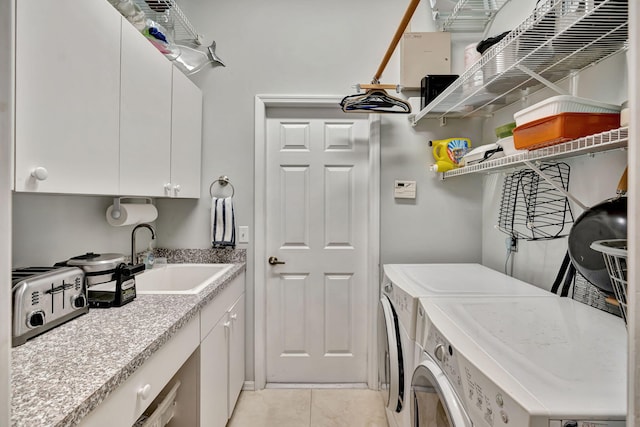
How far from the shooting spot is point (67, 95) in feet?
3.51

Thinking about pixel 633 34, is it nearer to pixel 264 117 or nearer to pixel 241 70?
pixel 264 117

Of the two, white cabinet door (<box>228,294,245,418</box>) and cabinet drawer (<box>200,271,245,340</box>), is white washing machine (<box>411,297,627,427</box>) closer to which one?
cabinet drawer (<box>200,271,245,340</box>)

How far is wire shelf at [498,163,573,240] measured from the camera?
1588 mm

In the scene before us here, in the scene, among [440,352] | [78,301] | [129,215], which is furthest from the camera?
[129,215]

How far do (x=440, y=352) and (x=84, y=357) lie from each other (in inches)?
38.6

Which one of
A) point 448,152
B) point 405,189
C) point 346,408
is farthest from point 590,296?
point 346,408

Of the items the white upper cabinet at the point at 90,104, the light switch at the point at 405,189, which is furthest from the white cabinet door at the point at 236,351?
the light switch at the point at 405,189

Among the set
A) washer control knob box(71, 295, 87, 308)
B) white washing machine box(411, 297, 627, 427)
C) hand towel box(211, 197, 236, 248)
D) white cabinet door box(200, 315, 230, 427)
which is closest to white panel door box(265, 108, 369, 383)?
hand towel box(211, 197, 236, 248)

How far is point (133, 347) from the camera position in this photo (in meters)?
0.93

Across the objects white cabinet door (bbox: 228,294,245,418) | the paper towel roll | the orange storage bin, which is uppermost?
the orange storage bin

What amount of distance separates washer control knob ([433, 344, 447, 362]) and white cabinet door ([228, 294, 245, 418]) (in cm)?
125

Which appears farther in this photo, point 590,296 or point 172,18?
point 172,18

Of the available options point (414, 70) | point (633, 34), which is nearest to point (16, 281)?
point (633, 34)

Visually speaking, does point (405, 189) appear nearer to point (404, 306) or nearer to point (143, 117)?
point (404, 306)
